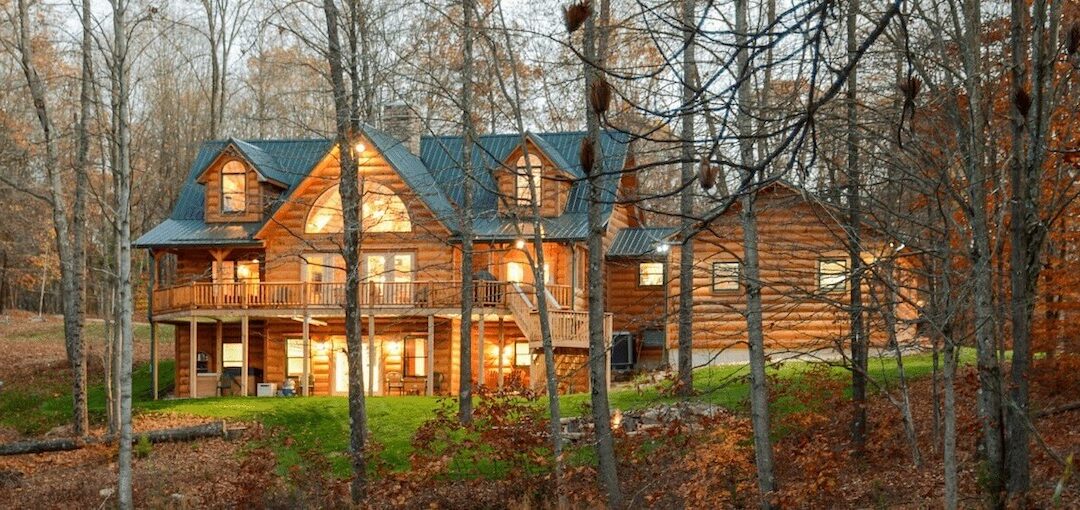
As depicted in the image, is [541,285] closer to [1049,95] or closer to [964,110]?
[964,110]

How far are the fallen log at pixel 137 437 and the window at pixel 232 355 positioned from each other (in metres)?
9.75

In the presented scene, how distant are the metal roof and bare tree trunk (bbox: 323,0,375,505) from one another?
16.2 m

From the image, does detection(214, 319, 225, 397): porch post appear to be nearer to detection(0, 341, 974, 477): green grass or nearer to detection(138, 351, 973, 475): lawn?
detection(0, 341, 974, 477): green grass

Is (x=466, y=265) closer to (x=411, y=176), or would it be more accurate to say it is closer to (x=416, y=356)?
(x=411, y=176)

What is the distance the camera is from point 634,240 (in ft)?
115

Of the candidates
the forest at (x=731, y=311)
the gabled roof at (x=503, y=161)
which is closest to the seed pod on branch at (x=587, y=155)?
the forest at (x=731, y=311)

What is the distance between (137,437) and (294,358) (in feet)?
32.1

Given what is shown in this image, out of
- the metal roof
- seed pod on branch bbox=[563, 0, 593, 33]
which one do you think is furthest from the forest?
the metal roof

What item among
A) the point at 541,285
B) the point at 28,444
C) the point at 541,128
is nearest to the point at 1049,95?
the point at 541,285

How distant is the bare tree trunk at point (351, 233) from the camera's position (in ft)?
57.3

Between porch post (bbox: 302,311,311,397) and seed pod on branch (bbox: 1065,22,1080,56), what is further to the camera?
porch post (bbox: 302,311,311,397)

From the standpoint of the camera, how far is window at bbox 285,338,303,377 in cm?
3341

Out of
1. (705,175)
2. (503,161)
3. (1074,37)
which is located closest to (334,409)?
(503,161)

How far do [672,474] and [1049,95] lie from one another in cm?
1037
